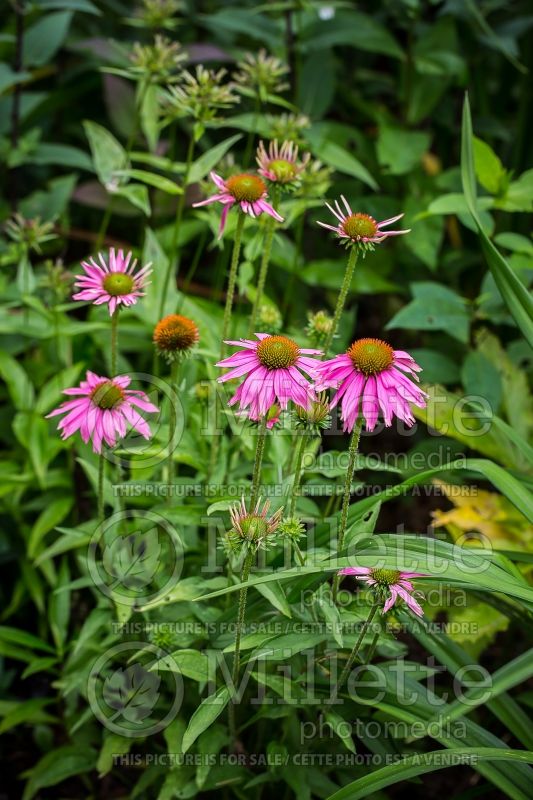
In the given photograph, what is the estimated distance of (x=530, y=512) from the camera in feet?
3.78

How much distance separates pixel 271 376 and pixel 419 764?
1.62 ft

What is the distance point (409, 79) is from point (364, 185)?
0.97 feet

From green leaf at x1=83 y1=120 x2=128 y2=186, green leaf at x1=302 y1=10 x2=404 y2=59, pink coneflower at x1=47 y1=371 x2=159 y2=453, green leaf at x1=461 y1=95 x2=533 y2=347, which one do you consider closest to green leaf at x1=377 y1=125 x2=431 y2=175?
green leaf at x1=302 y1=10 x2=404 y2=59

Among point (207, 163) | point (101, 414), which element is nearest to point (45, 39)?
point (207, 163)

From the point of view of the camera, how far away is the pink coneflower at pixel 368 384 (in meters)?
0.90

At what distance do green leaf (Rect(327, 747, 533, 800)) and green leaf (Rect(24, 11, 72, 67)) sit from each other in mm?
1658

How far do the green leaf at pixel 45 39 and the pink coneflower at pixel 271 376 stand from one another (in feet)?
4.42

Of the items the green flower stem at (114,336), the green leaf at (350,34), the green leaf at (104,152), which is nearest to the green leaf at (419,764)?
the green flower stem at (114,336)

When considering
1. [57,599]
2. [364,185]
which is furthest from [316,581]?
[364,185]

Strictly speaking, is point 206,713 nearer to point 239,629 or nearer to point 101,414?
point 239,629

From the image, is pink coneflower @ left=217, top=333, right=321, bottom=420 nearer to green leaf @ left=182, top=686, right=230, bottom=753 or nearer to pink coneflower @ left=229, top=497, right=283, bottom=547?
pink coneflower @ left=229, top=497, right=283, bottom=547

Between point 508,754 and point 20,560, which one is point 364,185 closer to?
point 20,560

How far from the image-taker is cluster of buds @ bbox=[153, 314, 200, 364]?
1.14 meters

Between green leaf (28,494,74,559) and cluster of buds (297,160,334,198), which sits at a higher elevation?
cluster of buds (297,160,334,198)
